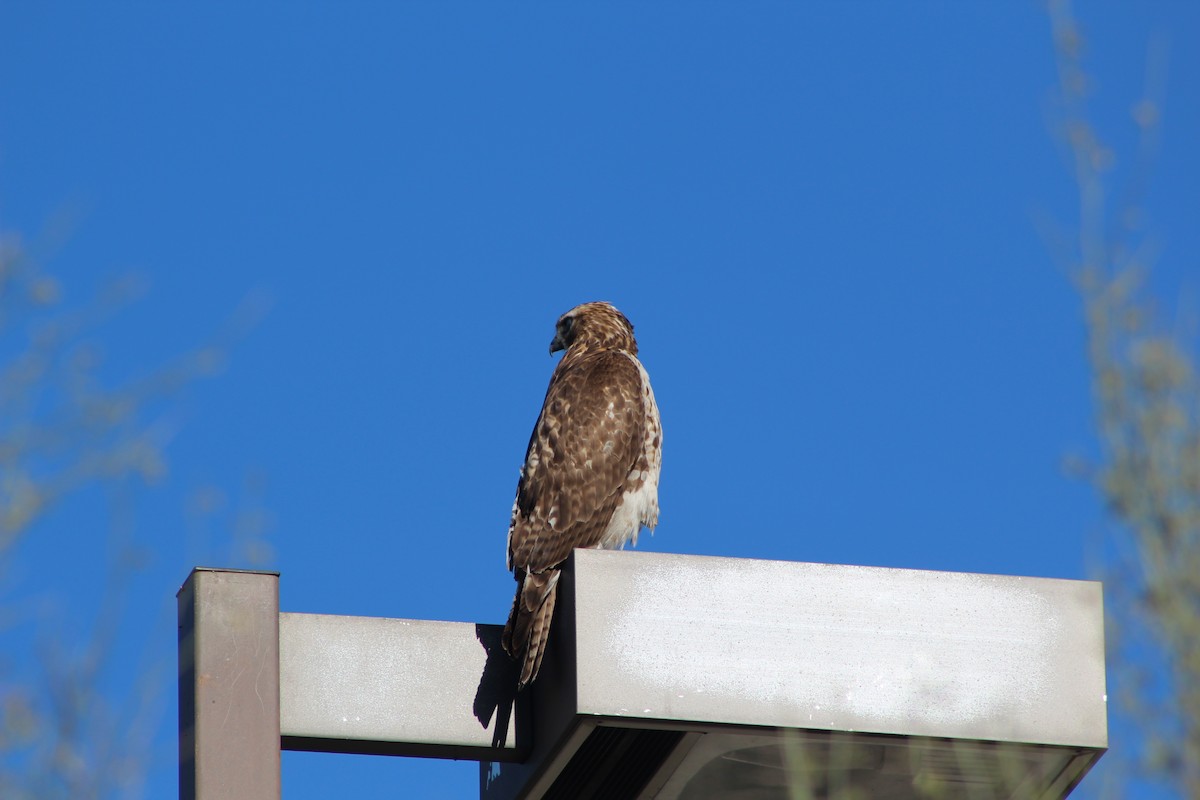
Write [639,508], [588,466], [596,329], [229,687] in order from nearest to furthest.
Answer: [229,687]
[588,466]
[639,508]
[596,329]

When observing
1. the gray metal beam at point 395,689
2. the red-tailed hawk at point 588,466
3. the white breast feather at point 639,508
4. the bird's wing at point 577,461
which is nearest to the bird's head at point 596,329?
the red-tailed hawk at point 588,466

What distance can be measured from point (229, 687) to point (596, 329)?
377 centimetres

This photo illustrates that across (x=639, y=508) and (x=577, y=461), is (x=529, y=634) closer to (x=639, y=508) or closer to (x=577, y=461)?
(x=577, y=461)

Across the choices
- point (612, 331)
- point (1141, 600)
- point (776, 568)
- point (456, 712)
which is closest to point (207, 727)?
point (456, 712)

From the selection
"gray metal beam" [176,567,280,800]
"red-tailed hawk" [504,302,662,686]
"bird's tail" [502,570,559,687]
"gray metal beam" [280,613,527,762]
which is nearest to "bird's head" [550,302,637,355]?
"red-tailed hawk" [504,302,662,686]

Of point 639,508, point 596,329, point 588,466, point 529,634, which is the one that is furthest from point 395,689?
point 596,329

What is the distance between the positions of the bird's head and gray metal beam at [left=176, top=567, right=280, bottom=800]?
352 cm

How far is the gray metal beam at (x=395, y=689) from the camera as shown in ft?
15.2

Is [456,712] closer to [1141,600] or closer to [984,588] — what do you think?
[984,588]

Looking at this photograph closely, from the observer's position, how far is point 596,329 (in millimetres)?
8062

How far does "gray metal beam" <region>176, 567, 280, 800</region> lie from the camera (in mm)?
4363

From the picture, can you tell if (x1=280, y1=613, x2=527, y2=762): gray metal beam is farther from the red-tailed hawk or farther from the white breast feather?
the white breast feather

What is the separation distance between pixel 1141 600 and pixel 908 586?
1.24 meters

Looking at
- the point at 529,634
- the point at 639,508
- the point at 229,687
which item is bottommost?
the point at 229,687
